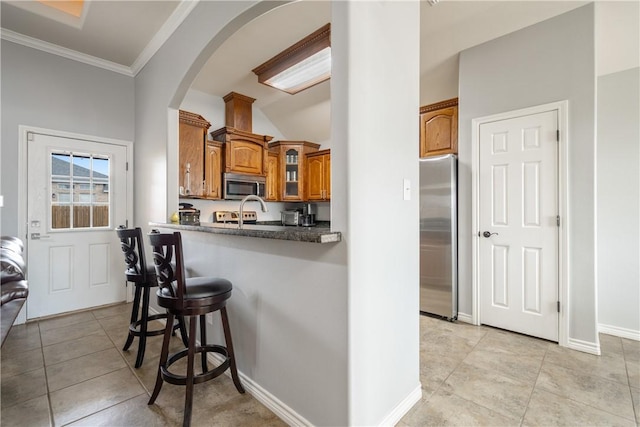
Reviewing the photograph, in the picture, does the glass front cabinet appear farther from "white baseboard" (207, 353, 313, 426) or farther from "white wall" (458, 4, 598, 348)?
"white baseboard" (207, 353, 313, 426)

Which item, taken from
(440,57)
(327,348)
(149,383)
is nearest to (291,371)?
(327,348)

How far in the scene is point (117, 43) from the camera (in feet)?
10.5

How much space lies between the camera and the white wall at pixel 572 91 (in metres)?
2.43

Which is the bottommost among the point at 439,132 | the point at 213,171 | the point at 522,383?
the point at 522,383

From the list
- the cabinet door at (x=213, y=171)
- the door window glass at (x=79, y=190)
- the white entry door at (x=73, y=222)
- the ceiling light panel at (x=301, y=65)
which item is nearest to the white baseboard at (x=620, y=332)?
→ the ceiling light panel at (x=301, y=65)

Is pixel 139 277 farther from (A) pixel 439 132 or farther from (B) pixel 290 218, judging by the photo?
(A) pixel 439 132

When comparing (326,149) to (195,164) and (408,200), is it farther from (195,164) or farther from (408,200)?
(408,200)

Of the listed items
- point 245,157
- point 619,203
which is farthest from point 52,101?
point 619,203

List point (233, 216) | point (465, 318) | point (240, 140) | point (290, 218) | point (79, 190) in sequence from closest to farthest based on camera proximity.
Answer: point (465, 318) < point (79, 190) < point (240, 140) < point (233, 216) < point (290, 218)

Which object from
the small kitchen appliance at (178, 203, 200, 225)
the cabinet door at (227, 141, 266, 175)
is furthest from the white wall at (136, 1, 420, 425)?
the cabinet door at (227, 141, 266, 175)

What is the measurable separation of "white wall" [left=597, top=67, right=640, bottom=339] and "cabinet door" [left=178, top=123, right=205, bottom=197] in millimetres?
4665

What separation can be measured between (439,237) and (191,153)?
334 cm

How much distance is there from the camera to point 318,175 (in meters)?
5.21

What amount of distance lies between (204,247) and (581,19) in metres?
3.70
